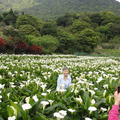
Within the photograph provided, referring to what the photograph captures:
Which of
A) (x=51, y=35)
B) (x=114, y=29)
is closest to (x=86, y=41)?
(x=51, y=35)

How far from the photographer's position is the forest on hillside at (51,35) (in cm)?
1843

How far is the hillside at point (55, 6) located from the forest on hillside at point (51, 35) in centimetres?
3725

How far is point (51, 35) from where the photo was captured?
132ft

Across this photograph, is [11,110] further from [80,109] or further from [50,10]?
[50,10]

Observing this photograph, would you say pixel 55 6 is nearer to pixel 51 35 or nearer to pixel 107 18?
pixel 107 18

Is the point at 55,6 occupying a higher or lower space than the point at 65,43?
higher

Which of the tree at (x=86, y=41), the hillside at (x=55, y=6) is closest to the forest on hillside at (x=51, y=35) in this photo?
the tree at (x=86, y=41)

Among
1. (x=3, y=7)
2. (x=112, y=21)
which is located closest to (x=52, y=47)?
(x=112, y=21)

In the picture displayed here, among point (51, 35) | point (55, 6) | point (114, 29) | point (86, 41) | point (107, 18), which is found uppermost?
point (55, 6)

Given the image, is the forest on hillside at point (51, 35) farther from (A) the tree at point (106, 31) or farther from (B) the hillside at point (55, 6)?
(B) the hillside at point (55, 6)

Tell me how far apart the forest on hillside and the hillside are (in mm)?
37253

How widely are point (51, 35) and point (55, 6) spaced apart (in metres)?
101

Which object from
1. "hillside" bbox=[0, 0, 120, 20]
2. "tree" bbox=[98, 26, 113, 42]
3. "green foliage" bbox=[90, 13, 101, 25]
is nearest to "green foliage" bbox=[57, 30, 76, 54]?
"tree" bbox=[98, 26, 113, 42]

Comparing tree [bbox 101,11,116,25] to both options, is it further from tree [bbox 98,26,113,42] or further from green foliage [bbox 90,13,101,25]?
tree [bbox 98,26,113,42]
